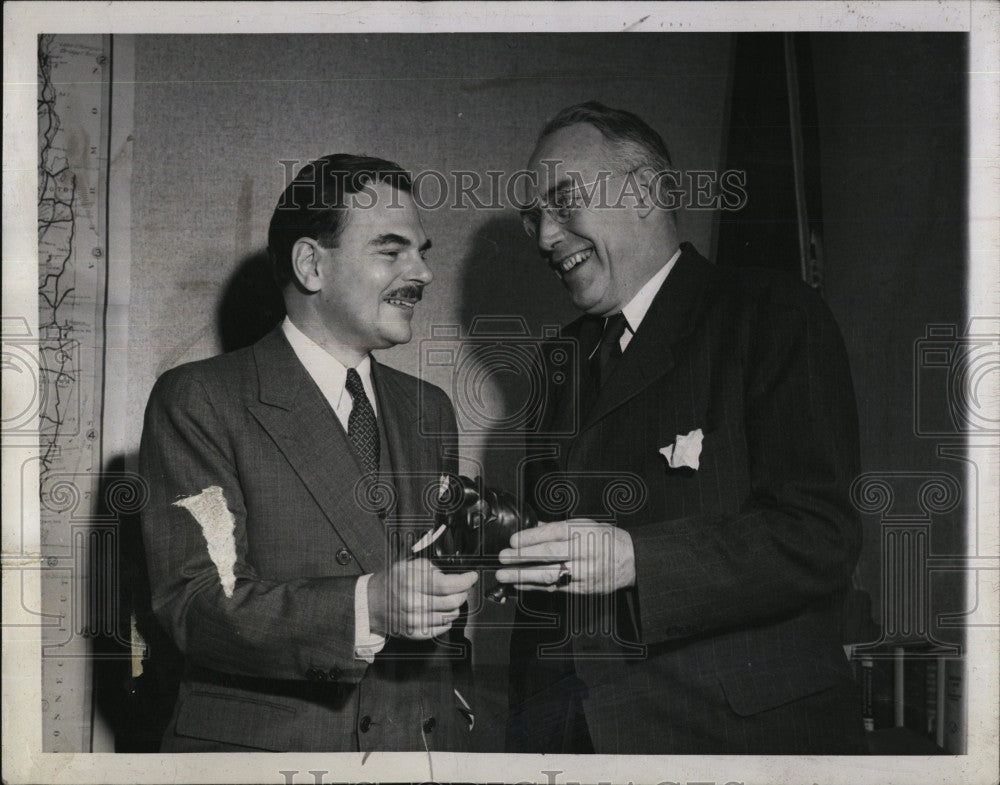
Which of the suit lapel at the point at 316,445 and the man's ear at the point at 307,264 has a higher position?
the man's ear at the point at 307,264

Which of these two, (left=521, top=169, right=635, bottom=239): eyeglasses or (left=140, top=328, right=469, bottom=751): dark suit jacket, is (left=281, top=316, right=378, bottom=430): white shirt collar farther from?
(left=521, top=169, right=635, bottom=239): eyeglasses

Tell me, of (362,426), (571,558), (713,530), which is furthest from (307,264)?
(713,530)

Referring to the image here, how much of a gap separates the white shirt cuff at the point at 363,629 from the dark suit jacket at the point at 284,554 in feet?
0.04

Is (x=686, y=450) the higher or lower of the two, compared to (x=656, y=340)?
lower

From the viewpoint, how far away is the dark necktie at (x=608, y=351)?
1762 mm

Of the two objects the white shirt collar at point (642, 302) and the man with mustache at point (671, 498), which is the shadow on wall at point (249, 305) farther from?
the white shirt collar at point (642, 302)

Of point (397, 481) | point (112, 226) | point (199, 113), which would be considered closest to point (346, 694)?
point (397, 481)

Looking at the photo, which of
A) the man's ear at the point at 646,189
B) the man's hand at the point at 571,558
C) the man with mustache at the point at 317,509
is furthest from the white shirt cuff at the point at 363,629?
the man's ear at the point at 646,189

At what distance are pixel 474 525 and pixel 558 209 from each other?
1.96 feet

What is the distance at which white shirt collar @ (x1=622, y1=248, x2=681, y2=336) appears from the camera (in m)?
1.77

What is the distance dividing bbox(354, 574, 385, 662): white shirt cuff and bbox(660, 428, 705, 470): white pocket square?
→ 57 centimetres

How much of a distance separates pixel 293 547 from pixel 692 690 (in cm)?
75

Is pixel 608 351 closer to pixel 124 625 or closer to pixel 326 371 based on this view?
pixel 326 371

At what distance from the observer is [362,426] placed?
1764 mm
